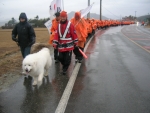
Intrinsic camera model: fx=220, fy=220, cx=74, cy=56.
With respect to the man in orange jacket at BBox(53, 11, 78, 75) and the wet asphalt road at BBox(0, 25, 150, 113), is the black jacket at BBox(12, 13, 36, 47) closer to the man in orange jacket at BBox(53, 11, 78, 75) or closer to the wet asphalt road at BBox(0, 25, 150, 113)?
the man in orange jacket at BBox(53, 11, 78, 75)

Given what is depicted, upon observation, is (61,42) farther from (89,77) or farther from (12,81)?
(12,81)

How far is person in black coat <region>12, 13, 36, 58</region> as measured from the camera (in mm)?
6623

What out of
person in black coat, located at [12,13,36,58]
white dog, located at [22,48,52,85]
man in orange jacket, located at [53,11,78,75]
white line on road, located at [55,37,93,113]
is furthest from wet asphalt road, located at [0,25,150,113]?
person in black coat, located at [12,13,36,58]

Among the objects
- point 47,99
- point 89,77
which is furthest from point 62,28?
point 47,99

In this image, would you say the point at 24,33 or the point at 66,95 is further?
the point at 24,33

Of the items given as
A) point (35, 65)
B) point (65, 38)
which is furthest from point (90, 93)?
point (65, 38)

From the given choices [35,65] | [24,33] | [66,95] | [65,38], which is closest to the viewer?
[66,95]

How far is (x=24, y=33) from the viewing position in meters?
6.68

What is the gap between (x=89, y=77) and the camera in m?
6.60

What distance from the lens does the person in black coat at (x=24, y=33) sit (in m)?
6.62

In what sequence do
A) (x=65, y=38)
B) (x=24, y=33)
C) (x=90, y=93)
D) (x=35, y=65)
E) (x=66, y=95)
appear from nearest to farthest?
(x=66, y=95), (x=90, y=93), (x=35, y=65), (x=24, y=33), (x=65, y=38)

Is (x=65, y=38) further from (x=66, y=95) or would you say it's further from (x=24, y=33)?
(x=66, y=95)

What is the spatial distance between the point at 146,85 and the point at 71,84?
77.6 inches

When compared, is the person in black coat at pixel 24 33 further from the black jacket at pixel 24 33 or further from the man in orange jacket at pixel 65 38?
the man in orange jacket at pixel 65 38
